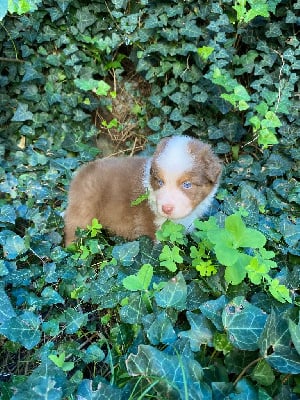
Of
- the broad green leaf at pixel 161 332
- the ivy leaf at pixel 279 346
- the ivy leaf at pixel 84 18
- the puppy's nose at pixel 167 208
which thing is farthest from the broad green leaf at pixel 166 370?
the ivy leaf at pixel 84 18

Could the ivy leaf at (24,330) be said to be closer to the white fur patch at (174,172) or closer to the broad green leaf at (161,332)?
the broad green leaf at (161,332)

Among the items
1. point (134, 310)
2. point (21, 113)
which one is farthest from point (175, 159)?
point (21, 113)

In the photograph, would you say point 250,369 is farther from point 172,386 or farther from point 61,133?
point 61,133

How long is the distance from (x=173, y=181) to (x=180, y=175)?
56 mm

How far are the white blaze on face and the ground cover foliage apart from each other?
0.46ft

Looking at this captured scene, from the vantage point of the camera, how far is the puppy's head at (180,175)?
3.06 metres

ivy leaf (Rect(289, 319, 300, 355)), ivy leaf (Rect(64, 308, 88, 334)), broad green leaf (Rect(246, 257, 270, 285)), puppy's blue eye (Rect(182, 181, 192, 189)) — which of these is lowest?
ivy leaf (Rect(64, 308, 88, 334))

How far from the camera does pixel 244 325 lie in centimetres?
237

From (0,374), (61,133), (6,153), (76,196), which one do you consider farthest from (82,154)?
(0,374)

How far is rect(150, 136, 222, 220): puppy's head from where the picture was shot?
3061 millimetres

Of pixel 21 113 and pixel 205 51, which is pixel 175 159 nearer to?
pixel 205 51

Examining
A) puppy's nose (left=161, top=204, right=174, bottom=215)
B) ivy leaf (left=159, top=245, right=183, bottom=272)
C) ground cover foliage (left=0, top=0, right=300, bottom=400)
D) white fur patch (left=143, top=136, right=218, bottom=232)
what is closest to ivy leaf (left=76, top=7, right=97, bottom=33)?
ground cover foliage (left=0, top=0, right=300, bottom=400)

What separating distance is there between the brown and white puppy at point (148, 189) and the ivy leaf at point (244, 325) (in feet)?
2.77

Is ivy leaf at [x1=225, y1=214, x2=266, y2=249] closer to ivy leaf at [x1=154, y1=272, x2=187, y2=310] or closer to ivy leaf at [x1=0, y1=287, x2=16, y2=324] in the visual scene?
ivy leaf at [x1=154, y1=272, x2=187, y2=310]
